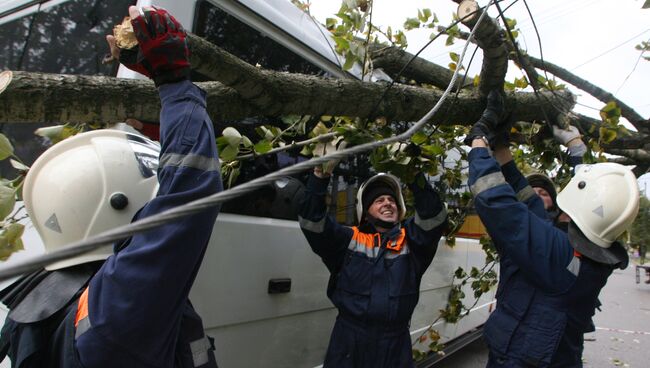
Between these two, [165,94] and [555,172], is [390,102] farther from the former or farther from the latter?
[555,172]

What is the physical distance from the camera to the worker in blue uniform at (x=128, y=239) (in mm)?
937

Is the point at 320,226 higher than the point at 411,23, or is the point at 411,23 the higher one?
the point at 411,23

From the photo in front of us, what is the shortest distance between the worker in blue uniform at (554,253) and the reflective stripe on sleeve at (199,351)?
4.11 ft

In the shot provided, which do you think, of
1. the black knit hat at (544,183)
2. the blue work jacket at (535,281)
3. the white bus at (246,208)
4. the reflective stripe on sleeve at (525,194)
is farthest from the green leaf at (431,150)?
the black knit hat at (544,183)

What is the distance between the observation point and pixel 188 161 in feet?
3.33

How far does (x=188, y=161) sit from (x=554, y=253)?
1549 mm

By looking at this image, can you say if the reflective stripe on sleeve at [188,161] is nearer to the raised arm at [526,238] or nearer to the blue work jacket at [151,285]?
the blue work jacket at [151,285]

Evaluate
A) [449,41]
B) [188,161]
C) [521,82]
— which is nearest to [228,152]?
[188,161]

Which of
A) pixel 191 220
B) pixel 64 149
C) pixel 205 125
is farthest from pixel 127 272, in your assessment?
pixel 64 149

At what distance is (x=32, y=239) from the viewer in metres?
1.67

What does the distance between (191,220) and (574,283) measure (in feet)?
5.31

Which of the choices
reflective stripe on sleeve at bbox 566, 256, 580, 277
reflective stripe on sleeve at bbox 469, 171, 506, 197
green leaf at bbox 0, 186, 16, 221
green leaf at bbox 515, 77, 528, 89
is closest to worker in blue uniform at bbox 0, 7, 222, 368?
green leaf at bbox 0, 186, 16, 221

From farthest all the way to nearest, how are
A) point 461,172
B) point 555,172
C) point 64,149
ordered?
point 461,172 < point 555,172 < point 64,149

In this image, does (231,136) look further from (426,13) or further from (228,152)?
(426,13)
